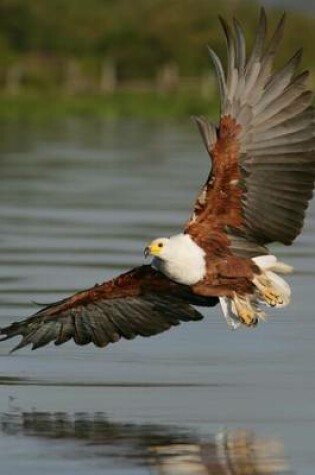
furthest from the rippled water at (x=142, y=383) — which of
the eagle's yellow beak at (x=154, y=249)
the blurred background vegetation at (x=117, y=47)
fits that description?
the blurred background vegetation at (x=117, y=47)

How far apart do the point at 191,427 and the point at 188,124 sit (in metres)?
31.9

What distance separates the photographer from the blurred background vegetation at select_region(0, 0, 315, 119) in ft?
181

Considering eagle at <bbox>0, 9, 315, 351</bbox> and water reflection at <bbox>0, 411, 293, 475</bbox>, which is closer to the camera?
water reflection at <bbox>0, 411, 293, 475</bbox>

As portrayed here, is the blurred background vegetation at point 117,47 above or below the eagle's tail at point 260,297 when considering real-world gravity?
below

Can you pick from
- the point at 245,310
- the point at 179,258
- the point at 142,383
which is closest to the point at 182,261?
the point at 179,258

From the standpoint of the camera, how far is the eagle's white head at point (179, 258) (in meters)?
10.9

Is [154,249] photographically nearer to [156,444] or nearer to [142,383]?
[142,383]

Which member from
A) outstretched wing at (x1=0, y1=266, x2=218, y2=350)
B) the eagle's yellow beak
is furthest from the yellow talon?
the eagle's yellow beak

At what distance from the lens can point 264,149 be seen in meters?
11.5

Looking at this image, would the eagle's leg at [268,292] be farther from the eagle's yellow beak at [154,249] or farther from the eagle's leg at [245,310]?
the eagle's yellow beak at [154,249]

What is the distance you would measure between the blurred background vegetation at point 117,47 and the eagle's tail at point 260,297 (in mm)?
38488

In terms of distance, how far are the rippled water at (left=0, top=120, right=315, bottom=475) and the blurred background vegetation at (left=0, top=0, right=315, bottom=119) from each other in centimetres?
3319

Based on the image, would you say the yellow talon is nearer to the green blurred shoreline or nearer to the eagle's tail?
the eagle's tail

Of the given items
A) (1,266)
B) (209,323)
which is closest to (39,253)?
(1,266)
